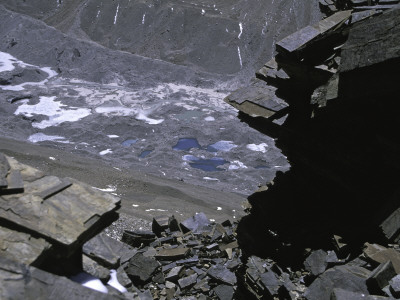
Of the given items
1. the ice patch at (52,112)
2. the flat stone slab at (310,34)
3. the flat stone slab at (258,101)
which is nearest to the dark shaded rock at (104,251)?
the flat stone slab at (310,34)

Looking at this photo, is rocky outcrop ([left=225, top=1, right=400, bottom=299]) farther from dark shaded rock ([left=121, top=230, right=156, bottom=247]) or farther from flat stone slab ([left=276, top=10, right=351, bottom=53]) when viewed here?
dark shaded rock ([left=121, top=230, right=156, bottom=247])

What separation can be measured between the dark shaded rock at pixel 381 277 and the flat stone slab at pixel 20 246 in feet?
10.8

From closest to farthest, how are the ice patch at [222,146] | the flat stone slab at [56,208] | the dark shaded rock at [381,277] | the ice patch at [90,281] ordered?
1. the flat stone slab at [56,208]
2. the ice patch at [90,281]
3. the dark shaded rock at [381,277]
4. the ice patch at [222,146]

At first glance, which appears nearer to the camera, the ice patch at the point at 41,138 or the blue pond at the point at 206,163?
the blue pond at the point at 206,163

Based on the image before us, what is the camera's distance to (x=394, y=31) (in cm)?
461

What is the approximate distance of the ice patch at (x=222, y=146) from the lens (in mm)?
18984

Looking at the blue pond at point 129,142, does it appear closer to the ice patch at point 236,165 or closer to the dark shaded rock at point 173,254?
the ice patch at point 236,165

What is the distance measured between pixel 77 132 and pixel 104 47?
450 inches

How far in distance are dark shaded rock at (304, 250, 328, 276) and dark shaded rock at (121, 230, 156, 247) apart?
161 inches

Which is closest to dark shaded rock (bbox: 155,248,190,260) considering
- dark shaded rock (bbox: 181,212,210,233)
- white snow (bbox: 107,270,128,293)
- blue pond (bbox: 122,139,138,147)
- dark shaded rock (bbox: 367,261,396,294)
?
dark shaded rock (bbox: 181,212,210,233)

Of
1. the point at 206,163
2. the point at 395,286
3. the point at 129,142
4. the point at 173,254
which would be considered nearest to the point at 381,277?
the point at 395,286

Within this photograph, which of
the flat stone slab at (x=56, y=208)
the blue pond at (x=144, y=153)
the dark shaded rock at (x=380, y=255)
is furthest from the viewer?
the blue pond at (x=144, y=153)

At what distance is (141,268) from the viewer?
7203 millimetres

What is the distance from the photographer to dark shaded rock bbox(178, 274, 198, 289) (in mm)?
7012
